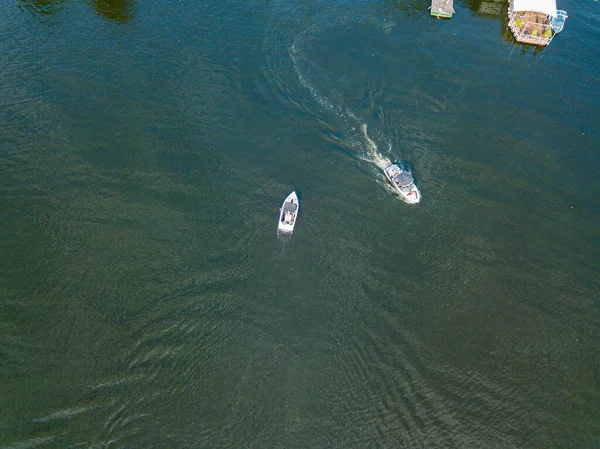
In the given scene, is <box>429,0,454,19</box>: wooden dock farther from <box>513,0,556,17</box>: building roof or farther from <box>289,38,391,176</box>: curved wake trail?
<box>289,38,391,176</box>: curved wake trail

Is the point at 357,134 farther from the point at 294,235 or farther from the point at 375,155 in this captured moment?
the point at 294,235

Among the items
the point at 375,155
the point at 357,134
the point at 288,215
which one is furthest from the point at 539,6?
the point at 288,215

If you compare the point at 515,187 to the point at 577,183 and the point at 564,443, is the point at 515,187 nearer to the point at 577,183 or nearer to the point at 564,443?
the point at 577,183

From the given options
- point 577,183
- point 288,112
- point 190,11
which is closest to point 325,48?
point 288,112

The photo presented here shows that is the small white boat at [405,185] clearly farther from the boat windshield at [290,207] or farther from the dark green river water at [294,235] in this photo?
the boat windshield at [290,207]

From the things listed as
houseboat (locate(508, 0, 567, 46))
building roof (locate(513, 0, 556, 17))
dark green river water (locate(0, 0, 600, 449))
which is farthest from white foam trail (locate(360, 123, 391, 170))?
building roof (locate(513, 0, 556, 17))
